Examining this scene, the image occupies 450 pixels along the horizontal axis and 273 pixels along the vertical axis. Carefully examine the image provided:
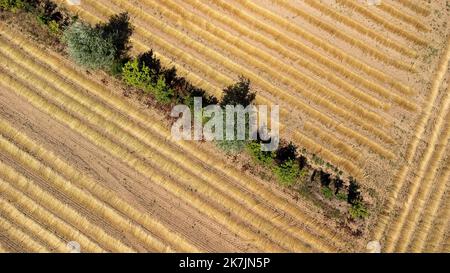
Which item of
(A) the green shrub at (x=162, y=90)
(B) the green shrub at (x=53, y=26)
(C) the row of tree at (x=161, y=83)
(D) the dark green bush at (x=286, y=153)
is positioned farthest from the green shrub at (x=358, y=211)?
(B) the green shrub at (x=53, y=26)

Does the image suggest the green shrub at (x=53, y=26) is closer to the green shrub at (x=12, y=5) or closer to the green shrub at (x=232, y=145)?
the green shrub at (x=12, y=5)

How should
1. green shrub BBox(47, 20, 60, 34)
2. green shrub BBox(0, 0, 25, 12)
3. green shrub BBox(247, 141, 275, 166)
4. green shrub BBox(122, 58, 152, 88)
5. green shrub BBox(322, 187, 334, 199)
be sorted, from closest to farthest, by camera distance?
green shrub BBox(247, 141, 275, 166) → green shrub BBox(322, 187, 334, 199) → green shrub BBox(122, 58, 152, 88) → green shrub BBox(47, 20, 60, 34) → green shrub BBox(0, 0, 25, 12)

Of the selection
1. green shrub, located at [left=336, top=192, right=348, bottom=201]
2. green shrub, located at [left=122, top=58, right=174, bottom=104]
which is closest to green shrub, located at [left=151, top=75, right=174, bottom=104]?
green shrub, located at [left=122, top=58, right=174, bottom=104]

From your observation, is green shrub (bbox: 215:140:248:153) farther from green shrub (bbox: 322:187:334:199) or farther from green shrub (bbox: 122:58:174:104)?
green shrub (bbox: 322:187:334:199)

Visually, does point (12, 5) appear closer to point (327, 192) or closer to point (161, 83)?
point (161, 83)
